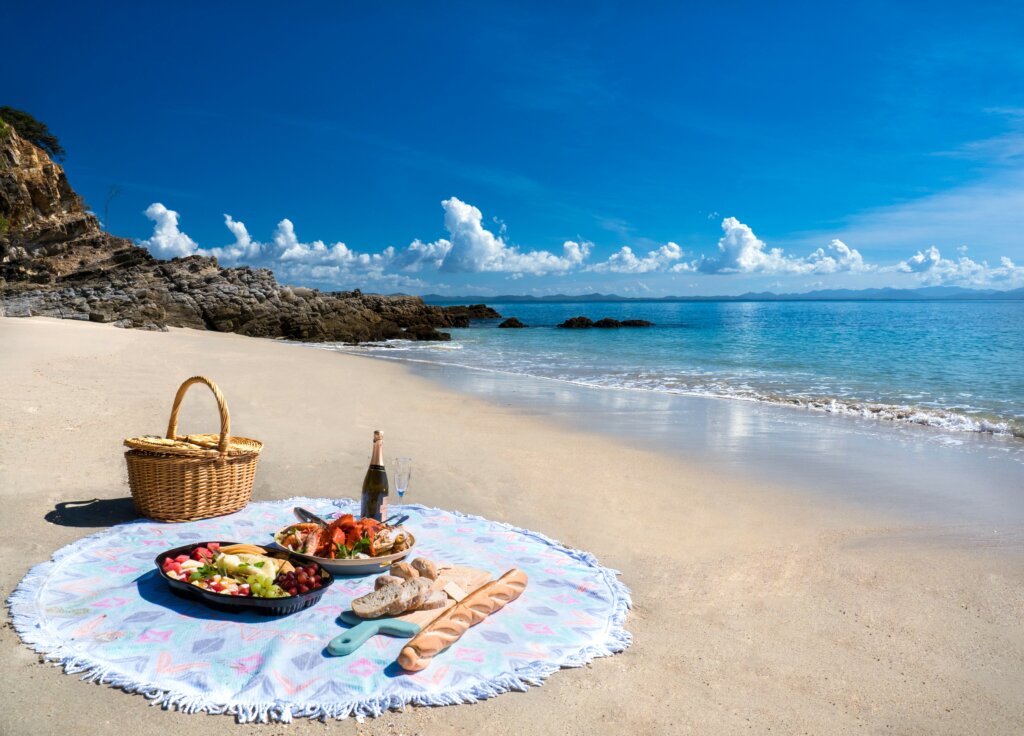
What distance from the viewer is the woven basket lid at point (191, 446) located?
4691 millimetres

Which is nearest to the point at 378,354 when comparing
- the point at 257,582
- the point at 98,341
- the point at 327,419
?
the point at 98,341

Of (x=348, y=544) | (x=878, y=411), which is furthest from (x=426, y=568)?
(x=878, y=411)

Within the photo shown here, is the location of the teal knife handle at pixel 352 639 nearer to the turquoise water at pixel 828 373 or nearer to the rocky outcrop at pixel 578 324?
the turquoise water at pixel 828 373

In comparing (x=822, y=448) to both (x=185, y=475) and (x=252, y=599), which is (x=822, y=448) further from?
(x=252, y=599)

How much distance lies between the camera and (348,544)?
13.3 feet

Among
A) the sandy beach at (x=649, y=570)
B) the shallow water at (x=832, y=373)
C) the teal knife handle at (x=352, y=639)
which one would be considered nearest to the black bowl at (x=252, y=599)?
the teal knife handle at (x=352, y=639)

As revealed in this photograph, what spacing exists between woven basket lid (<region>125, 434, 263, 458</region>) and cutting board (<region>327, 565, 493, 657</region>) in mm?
1894

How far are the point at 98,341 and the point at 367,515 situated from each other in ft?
45.9

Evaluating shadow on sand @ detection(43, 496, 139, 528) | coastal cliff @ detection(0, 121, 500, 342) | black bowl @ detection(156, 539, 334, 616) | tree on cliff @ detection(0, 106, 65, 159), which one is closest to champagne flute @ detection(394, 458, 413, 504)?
black bowl @ detection(156, 539, 334, 616)

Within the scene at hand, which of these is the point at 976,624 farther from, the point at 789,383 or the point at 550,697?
the point at 789,383

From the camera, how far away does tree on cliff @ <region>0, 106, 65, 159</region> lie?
160 ft

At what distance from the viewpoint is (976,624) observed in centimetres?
397

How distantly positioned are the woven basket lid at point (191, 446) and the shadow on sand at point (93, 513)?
579 millimetres

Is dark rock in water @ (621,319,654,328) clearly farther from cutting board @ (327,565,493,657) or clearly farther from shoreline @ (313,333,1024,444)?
cutting board @ (327,565,493,657)
